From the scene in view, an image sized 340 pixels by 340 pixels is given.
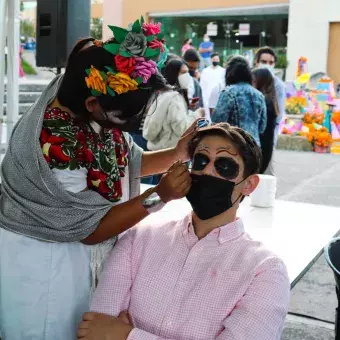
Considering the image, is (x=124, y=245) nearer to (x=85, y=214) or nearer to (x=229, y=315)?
(x=85, y=214)

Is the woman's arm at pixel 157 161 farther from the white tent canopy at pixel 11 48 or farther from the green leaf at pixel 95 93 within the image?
the white tent canopy at pixel 11 48

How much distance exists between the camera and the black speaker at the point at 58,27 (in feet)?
13.8

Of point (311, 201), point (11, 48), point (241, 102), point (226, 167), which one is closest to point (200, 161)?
point (226, 167)

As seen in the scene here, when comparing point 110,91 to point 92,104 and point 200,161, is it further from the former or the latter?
point 200,161

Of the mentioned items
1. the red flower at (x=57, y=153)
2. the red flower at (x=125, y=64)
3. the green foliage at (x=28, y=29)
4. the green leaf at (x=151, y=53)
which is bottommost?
the red flower at (x=57, y=153)

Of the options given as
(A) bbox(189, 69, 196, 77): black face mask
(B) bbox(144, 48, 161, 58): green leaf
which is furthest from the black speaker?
(B) bbox(144, 48, 161, 58): green leaf

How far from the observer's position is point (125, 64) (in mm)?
1427

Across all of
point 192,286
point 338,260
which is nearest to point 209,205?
point 192,286

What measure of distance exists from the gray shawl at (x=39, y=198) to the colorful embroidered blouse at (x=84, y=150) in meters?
0.03

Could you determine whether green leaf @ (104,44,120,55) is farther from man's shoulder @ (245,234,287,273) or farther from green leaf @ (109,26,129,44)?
man's shoulder @ (245,234,287,273)

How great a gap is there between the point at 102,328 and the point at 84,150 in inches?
18.0

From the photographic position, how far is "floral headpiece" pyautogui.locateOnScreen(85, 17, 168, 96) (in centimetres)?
142

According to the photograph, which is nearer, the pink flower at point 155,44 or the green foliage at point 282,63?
the pink flower at point 155,44

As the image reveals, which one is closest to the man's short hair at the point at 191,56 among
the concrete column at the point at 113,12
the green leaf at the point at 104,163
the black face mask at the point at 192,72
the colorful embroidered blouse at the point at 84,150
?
the black face mask at the point at 192,72
